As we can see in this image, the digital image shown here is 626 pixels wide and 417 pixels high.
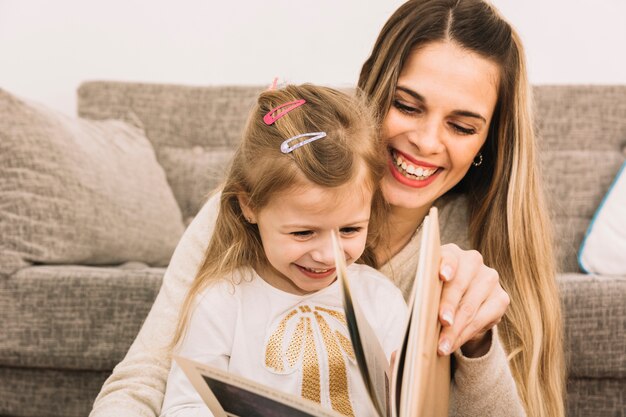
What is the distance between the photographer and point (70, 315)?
5.28ft

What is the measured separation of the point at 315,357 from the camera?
3.37 feet

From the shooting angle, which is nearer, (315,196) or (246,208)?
(315,196)

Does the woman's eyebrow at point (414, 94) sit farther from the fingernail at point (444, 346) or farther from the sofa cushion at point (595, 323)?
the sofa cushion at point (595, 323)

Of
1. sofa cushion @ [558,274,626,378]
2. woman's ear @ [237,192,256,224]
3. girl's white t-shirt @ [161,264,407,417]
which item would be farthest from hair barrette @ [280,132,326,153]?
sofa cushion @ [558,274,626,378]

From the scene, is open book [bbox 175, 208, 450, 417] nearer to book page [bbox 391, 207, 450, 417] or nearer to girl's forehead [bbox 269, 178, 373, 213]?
book page [bbox 391, 207, 450, 417]

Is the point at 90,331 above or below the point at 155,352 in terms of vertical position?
below

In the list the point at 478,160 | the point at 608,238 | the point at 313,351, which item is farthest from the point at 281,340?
the point at 608,238

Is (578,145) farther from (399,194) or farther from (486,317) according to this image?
(486,317)

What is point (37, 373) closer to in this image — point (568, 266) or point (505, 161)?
point (505, 161)

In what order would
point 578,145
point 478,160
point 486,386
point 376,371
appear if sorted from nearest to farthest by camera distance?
point 376,371 → point 486,386 → point 478,160 → point 578,145

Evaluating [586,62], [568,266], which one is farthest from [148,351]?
[586,62]

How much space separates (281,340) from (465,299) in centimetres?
30

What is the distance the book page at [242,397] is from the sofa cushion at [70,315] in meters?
0.90

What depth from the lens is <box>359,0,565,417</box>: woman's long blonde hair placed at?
4.13 ft
